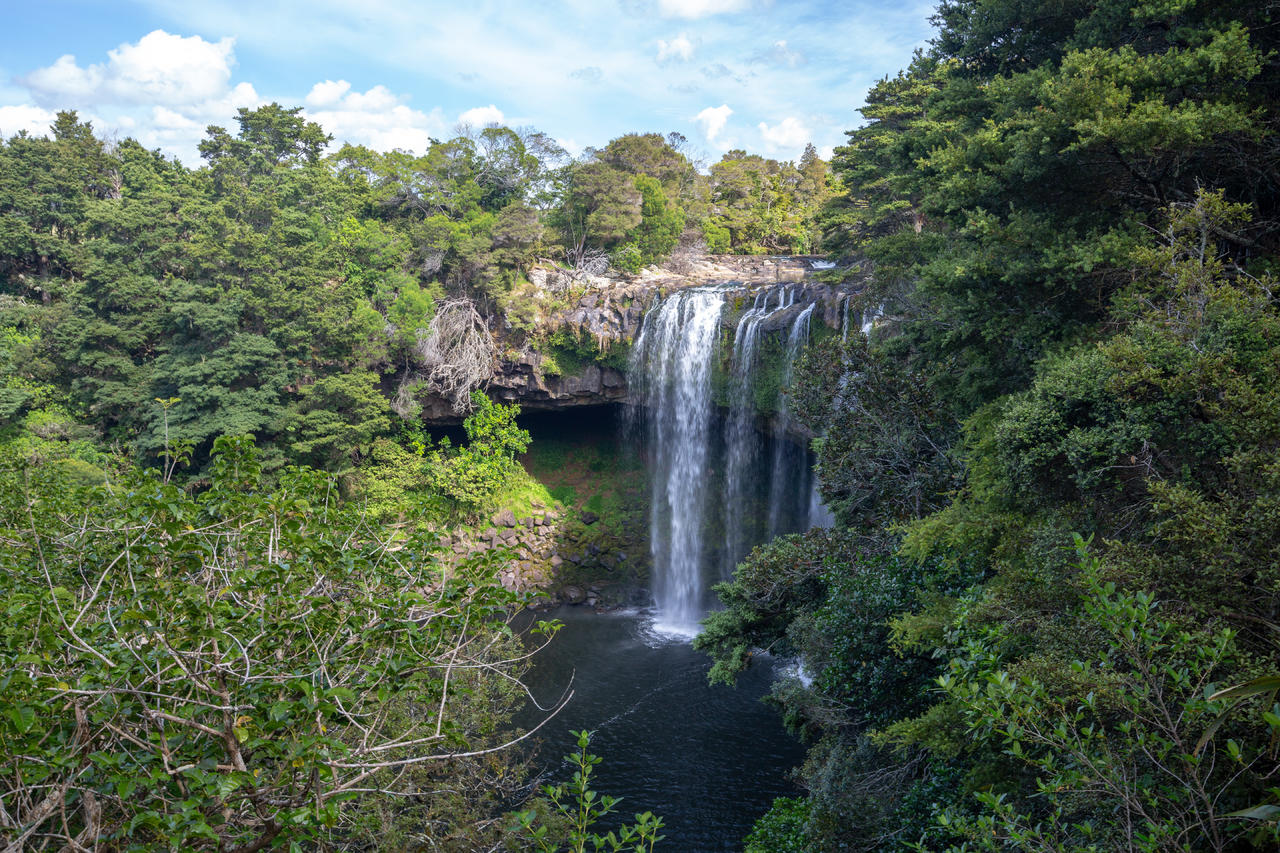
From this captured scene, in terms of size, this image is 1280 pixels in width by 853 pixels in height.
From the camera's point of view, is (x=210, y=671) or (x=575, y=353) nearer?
(x=210, y=671)

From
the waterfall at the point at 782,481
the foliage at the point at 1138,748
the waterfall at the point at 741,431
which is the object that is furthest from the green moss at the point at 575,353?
the foliage at the point at 1138,748

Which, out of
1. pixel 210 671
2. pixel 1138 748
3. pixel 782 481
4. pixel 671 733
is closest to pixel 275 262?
pixel 782 481

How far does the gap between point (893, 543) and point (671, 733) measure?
715 cm

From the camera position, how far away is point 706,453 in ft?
79.7

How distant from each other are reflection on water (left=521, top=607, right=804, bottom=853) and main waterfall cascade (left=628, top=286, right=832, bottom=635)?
339cm

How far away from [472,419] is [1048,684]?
834 inches

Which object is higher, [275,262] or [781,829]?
[275,262]

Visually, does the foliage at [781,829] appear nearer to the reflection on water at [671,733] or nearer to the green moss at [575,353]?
the reflection on water at [671,733]

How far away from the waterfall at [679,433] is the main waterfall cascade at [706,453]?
0.03 m

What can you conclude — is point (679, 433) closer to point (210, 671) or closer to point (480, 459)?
point (480, 459)

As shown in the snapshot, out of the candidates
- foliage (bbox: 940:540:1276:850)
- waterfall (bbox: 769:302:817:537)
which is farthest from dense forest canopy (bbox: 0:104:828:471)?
foliage (bbox: 940:540:1276:850)

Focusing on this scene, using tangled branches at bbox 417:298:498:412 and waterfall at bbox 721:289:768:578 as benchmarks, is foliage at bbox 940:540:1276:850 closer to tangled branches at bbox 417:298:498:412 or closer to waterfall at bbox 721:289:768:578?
waterfall at bbox 721:289:768:578

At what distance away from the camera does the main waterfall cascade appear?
878 inches

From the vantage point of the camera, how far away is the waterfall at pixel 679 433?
23125 millimetres
